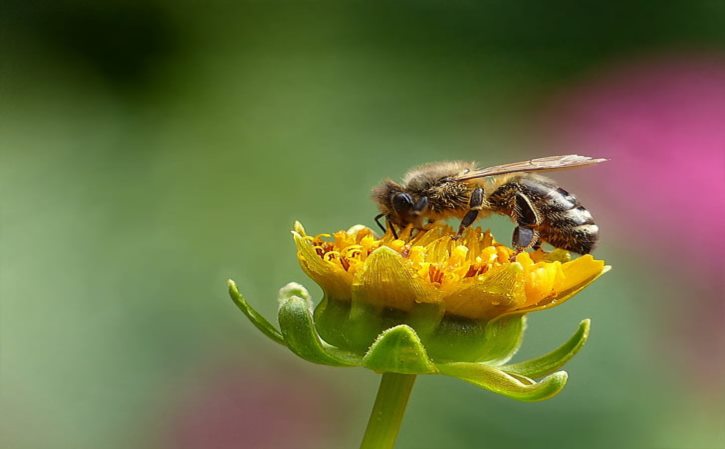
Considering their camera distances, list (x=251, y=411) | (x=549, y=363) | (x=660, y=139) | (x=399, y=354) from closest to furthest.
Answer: (x=399, y=354) → (x=549, y=363) → (x=251, y=411) → (x=660, y=139)

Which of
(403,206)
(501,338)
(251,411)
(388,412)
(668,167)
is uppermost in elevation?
(668,167)

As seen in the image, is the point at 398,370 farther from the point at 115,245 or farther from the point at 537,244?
the point at 115,245

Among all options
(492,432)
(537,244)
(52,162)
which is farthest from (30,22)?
(537,244)

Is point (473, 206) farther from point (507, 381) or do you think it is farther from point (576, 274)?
point (507, 381)

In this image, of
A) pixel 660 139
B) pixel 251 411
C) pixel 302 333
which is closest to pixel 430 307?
pixel 302 333

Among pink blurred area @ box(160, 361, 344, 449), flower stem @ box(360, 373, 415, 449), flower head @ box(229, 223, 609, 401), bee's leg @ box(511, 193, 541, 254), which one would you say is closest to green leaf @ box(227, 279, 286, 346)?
flower head @ box(229, 223, 609, 401)
